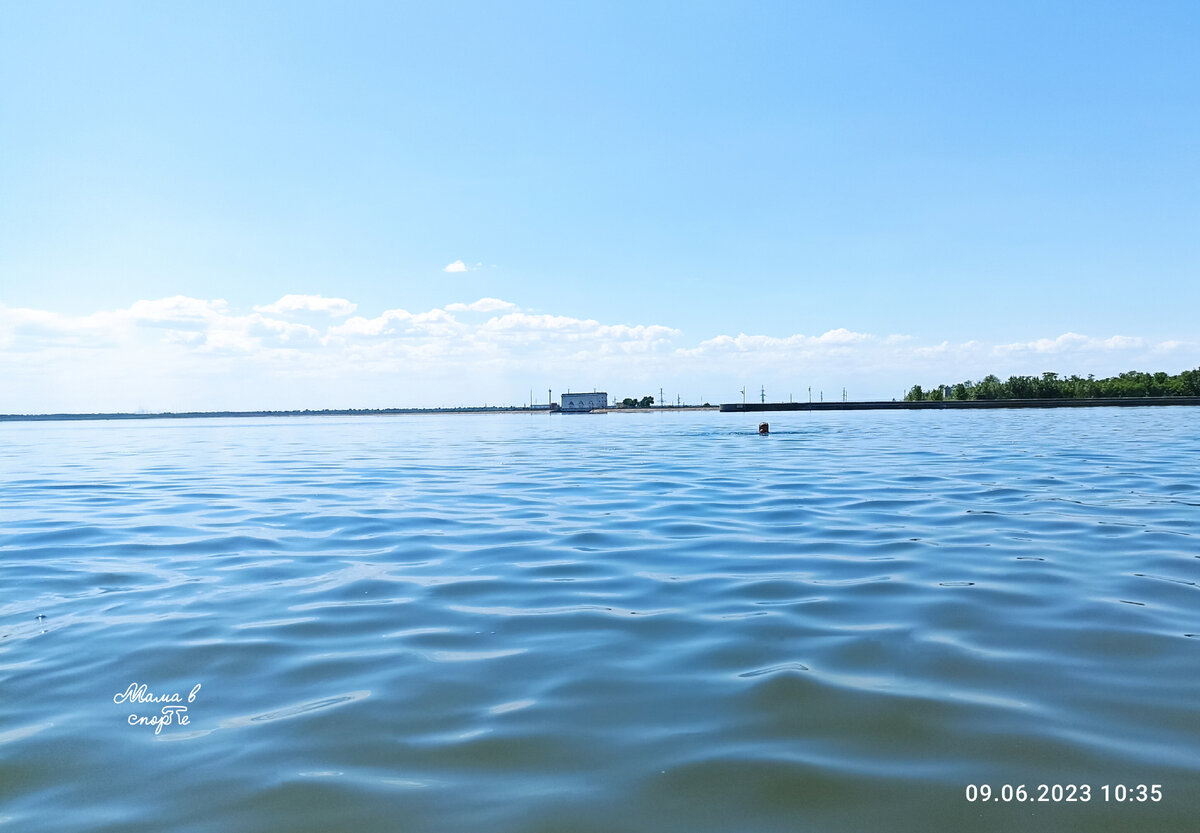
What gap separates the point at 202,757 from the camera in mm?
4004

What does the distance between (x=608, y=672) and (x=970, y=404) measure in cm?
16782

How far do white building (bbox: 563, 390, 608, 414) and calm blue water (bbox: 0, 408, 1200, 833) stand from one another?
558ft

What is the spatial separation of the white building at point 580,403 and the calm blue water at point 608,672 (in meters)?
170

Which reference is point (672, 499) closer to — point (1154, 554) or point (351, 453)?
point (1154, 554)

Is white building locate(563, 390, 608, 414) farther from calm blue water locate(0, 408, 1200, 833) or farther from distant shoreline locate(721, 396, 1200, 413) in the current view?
calm blue water locate(0, 408, 1200, 833)

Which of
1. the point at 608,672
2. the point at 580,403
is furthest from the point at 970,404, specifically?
the point at 608,672

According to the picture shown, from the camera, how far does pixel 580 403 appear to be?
182 metres

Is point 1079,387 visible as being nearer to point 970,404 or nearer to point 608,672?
point 970,404

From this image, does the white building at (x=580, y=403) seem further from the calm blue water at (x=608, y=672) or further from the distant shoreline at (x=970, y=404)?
the calm blue water at (x=608, y=672)

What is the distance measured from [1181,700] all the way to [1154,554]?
5.13 metres

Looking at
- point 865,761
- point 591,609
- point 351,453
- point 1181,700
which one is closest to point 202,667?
point 591,609

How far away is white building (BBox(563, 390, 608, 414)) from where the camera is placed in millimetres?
182375

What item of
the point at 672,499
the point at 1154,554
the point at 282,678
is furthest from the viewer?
the point at 672,499

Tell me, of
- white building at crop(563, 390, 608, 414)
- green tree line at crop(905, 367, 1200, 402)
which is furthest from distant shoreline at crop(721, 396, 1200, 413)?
white building at crop(563, 390, 608, 414)
